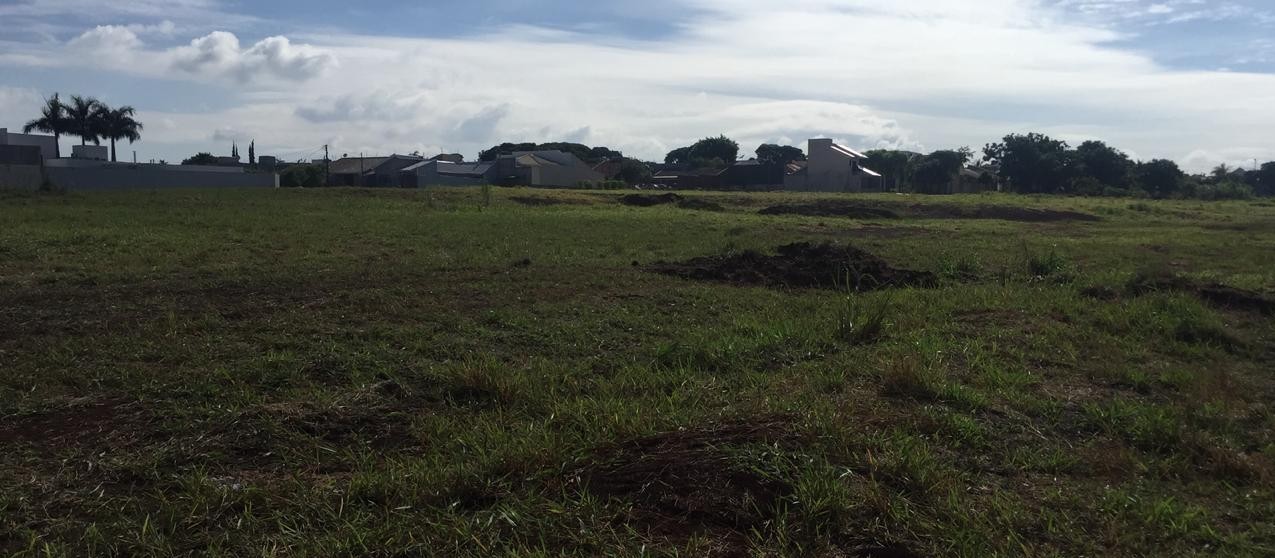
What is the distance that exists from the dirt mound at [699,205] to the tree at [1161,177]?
52281mm

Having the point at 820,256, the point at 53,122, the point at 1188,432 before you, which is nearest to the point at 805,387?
the point at 1188,432

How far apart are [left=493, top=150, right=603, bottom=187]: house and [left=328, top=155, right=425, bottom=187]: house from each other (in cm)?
828

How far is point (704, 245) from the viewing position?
60.0ft

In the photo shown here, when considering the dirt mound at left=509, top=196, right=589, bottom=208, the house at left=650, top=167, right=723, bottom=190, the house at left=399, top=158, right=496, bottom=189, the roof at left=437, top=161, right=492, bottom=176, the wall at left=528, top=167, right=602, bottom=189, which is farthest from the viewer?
the house at left=650, top=167, right=723, bottom=190

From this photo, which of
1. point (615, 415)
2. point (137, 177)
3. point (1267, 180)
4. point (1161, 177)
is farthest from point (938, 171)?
point (615, 415)

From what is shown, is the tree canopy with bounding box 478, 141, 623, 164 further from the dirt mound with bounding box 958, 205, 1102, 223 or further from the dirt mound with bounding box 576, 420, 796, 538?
the dirt mound with bounding box 576, 420, 796, 538

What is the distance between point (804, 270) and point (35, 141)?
66.7 m

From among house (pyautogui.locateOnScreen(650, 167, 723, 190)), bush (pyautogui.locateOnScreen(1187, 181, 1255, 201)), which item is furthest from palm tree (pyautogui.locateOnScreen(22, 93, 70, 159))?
bush (pyautogui.locateOnScreen(1187, 181, 1255, 201))

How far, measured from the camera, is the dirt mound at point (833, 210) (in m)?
34.4

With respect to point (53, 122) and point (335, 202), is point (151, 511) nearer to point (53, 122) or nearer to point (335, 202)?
point (335, 202)

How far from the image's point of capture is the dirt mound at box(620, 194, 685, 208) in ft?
130

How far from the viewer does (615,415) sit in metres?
5.23

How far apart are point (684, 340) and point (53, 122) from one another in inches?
2833

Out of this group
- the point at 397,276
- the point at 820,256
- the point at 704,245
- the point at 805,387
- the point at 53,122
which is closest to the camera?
the point at 805,387
